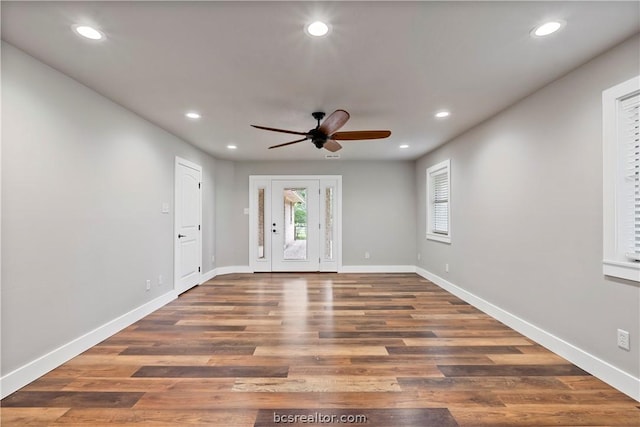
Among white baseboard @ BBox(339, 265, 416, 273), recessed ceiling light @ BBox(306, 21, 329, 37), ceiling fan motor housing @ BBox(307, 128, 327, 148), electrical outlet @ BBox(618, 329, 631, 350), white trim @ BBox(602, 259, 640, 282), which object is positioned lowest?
white baseboard @ BBox(339, 265, 416, 273)

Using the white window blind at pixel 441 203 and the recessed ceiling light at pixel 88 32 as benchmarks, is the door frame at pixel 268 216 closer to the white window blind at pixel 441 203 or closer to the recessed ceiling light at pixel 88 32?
the white window blind at pixel 441 203

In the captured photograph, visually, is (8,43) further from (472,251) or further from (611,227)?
(472,251)


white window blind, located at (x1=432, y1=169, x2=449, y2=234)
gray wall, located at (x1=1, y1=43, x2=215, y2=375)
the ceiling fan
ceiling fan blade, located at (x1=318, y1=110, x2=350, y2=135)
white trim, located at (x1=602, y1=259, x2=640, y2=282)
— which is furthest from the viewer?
white window blind, located at (x1=432, y1=169, x2=449, y2=234)

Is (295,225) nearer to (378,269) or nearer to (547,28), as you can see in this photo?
(378,269)

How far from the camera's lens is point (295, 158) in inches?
233

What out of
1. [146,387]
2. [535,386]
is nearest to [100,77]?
[146,387]

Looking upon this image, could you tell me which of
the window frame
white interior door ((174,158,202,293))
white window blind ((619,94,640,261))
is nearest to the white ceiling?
the window frame

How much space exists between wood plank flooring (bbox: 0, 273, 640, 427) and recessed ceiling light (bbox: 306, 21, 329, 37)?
2.35 meters

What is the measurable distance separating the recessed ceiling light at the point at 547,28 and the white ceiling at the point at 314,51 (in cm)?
5

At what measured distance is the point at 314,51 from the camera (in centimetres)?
210

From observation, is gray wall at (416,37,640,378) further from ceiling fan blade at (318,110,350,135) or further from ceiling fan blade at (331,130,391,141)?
ceiling fan blade at (318,110,350,135)

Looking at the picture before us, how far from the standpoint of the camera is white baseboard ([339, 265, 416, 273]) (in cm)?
627

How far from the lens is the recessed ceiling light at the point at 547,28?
5.93 ft

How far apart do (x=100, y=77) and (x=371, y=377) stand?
323 cm
